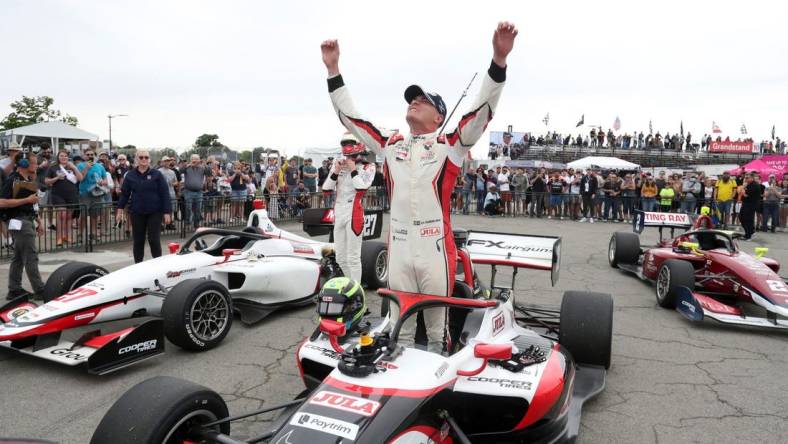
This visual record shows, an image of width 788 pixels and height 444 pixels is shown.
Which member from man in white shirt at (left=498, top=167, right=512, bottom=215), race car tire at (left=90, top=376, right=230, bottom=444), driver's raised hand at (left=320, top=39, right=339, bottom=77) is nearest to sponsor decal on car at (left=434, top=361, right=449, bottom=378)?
race car tire at (left=90, top=376, right=230, bottom=444)

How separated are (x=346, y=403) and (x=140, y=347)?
2719mm

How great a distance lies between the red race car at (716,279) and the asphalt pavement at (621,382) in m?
0.21

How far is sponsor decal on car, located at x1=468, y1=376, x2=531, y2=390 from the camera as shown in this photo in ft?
10.7

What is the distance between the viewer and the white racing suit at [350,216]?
7.12 m

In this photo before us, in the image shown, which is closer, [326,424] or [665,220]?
[326,424]

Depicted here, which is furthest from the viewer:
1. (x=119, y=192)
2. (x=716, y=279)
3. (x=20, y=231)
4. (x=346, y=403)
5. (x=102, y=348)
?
(x=119, y=192)

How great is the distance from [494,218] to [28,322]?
15.8 metres

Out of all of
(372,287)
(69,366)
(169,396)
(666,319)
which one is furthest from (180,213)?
(169,396)

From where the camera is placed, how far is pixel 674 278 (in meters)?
6.93

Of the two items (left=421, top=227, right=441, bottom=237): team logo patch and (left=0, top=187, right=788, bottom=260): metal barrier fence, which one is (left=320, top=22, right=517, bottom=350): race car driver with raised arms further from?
(left=0, top=187, right=788, bottom=260): metal barrier fence

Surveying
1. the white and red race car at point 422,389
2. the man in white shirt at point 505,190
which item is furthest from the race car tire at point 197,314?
the man in white shirt at point 505,190

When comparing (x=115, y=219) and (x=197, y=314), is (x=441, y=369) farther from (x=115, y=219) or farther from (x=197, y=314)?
(x=115, y=219)

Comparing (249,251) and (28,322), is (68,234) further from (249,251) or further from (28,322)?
(28,322)

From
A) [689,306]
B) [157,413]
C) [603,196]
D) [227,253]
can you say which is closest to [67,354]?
[227,253]
